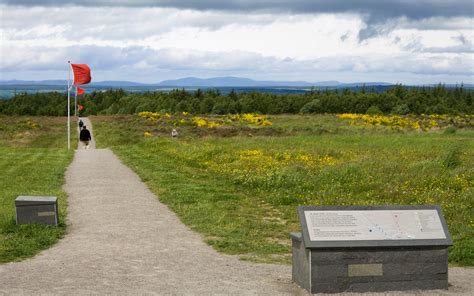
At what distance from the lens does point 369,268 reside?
9148 millimetres

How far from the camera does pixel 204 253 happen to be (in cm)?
1180

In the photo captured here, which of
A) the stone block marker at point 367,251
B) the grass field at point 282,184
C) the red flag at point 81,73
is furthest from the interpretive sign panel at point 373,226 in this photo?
the red flag at point 81,73

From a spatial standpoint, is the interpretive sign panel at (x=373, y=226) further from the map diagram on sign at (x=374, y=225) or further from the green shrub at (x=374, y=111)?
the green shrub at (x=374, y=111)

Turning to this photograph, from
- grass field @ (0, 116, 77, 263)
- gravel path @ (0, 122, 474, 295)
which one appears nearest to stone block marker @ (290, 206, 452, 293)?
gravel path @ (0, 122, 474, 295)

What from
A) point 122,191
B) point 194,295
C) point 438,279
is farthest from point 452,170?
point 194,295

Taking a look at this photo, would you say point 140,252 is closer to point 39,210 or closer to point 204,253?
point 204,253

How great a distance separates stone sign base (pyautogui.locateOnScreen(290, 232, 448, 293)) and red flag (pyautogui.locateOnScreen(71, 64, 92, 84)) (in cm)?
3855

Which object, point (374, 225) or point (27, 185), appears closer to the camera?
point (374, 225)

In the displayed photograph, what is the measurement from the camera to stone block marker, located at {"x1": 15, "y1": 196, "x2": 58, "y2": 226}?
13.8 metres

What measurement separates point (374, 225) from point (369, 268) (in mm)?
545

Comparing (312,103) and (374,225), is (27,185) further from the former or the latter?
(312,103)

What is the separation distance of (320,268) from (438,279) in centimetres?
157

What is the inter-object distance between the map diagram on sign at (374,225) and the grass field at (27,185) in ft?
16.1

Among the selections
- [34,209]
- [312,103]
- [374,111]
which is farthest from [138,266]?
[312,103]
